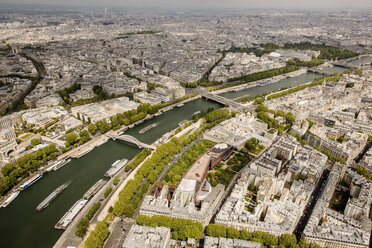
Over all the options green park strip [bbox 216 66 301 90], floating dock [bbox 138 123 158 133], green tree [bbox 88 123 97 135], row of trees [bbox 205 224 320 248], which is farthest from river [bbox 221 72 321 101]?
row of trees [bbox 205 224 320 248]

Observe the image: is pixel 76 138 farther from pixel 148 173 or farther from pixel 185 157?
pixel 185 157

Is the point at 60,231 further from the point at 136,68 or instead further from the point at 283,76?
the point at 283,76

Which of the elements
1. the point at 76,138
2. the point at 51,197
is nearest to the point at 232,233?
the point at 51,197

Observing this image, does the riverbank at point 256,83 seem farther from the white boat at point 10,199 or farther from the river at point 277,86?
the white boat at point 10,199

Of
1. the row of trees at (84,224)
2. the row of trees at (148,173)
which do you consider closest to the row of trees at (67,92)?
the row of trees at (148,173)

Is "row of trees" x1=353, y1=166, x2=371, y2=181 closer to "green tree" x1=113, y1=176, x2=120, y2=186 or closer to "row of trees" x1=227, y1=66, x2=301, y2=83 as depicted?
"green tree" x1=113, y1=176, x2=120, y2=186

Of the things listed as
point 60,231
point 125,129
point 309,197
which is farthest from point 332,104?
point 60,231
